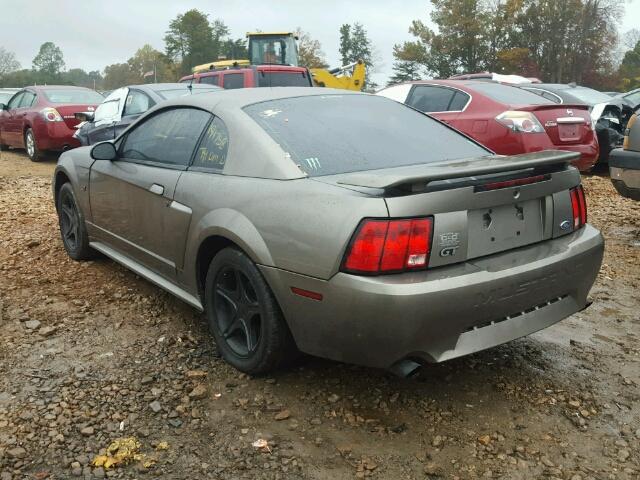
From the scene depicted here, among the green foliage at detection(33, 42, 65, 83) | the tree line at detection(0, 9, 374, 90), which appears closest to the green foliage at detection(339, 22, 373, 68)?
the tree line at detection(0, 9, 374, 90)

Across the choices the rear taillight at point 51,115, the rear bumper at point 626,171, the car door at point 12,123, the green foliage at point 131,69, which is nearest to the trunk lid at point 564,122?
the rear bumper at point 626,171

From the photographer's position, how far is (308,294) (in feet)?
8.71

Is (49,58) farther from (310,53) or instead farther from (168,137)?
(168,137)

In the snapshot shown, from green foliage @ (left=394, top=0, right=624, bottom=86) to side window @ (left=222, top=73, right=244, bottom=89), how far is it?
4062cm

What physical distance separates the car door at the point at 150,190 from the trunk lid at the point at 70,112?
7505 mm

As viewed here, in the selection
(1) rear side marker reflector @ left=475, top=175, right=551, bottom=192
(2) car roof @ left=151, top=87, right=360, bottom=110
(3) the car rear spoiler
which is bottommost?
(1) rear side marker reflector @ left=475, top=175, right=551, bottom=192

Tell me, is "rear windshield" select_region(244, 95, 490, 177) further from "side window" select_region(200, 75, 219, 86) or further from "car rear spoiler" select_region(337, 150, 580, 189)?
"side window" select_region(200, 75, 219, 86)

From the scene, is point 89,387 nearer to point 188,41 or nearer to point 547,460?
point 547,460

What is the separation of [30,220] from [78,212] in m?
2.03

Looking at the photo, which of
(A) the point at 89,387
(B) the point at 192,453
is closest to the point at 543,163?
(B) the point at 192,453

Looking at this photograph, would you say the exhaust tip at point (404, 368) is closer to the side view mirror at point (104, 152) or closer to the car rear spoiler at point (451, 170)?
the car rear spoiler at point (451, 170)

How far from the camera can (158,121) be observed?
13.3 ft

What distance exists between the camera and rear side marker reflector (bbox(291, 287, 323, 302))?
2617mm

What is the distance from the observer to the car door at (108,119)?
891 centimetres
